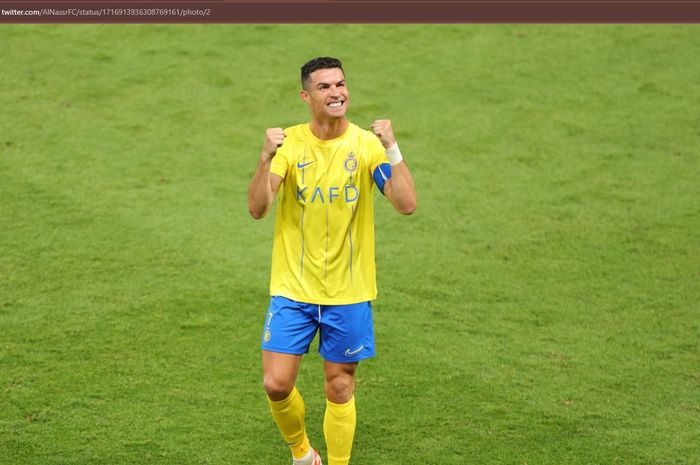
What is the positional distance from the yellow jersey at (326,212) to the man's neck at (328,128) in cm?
3

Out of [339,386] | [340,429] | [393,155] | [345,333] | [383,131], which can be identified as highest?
[383,131]

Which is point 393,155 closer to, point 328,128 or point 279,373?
point 328,128

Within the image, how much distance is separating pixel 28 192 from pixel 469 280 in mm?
3697

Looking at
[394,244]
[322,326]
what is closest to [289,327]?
[322,326]

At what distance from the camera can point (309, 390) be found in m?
6.44

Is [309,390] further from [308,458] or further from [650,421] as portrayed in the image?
[650,421]

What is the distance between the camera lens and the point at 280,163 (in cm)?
520

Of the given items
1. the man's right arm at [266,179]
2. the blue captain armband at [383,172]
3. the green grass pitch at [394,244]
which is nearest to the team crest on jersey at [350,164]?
the blue captain armband at [383,172]

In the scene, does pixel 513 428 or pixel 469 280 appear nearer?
pixel 513 428

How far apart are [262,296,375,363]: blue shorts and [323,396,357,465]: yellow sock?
26 cm

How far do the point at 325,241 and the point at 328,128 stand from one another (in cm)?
55

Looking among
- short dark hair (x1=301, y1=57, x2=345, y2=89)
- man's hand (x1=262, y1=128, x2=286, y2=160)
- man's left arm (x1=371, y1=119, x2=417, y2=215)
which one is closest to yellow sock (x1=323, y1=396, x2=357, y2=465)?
man's left arm (x1=371, y1=119, x2=417, y2=215)

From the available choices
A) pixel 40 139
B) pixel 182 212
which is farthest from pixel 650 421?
pixel 40 139
